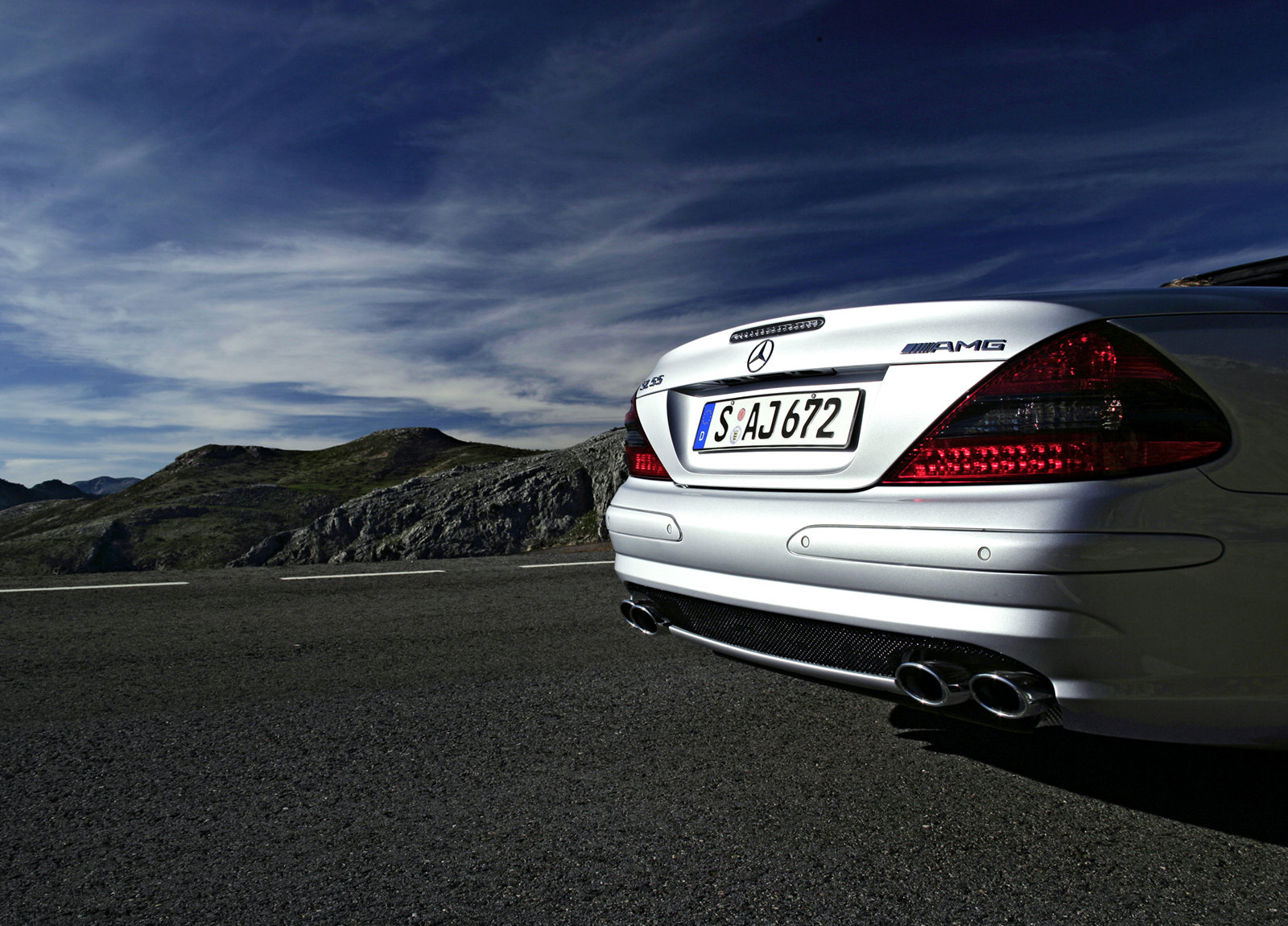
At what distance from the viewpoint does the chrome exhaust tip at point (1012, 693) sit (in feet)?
5.69

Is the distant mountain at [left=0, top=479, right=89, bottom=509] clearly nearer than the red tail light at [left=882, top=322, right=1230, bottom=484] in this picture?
No

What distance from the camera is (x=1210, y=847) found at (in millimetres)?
1891

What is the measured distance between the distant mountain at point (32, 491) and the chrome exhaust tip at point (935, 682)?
528ft

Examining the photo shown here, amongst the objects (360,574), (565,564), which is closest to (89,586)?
(360,574)

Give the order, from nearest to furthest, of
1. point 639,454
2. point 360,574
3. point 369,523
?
1. point 639,454
2. point 360,574
3. point 369,523

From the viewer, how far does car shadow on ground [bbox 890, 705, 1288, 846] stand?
2.06 m

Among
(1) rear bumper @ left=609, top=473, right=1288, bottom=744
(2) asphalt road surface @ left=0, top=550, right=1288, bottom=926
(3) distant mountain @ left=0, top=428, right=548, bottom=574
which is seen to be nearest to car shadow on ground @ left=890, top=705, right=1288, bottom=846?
(2) asphalt road surface @ left=0, top=550, right=1288, bottom=926

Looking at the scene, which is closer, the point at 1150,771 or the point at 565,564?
the point at 1150,771

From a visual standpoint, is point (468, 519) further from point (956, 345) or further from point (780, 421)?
point (956, 345)

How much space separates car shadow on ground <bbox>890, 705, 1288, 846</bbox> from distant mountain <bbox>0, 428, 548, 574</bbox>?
9.21 metres

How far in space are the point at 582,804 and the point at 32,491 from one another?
17104cm

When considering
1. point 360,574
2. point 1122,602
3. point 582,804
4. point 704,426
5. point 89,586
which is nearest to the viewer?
point 1122,602

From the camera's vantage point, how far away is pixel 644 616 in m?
2.71

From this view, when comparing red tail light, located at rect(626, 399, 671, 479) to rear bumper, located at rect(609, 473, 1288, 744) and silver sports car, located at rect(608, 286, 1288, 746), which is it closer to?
silver sports car, located at rect(608, 286, 1288, 746)
